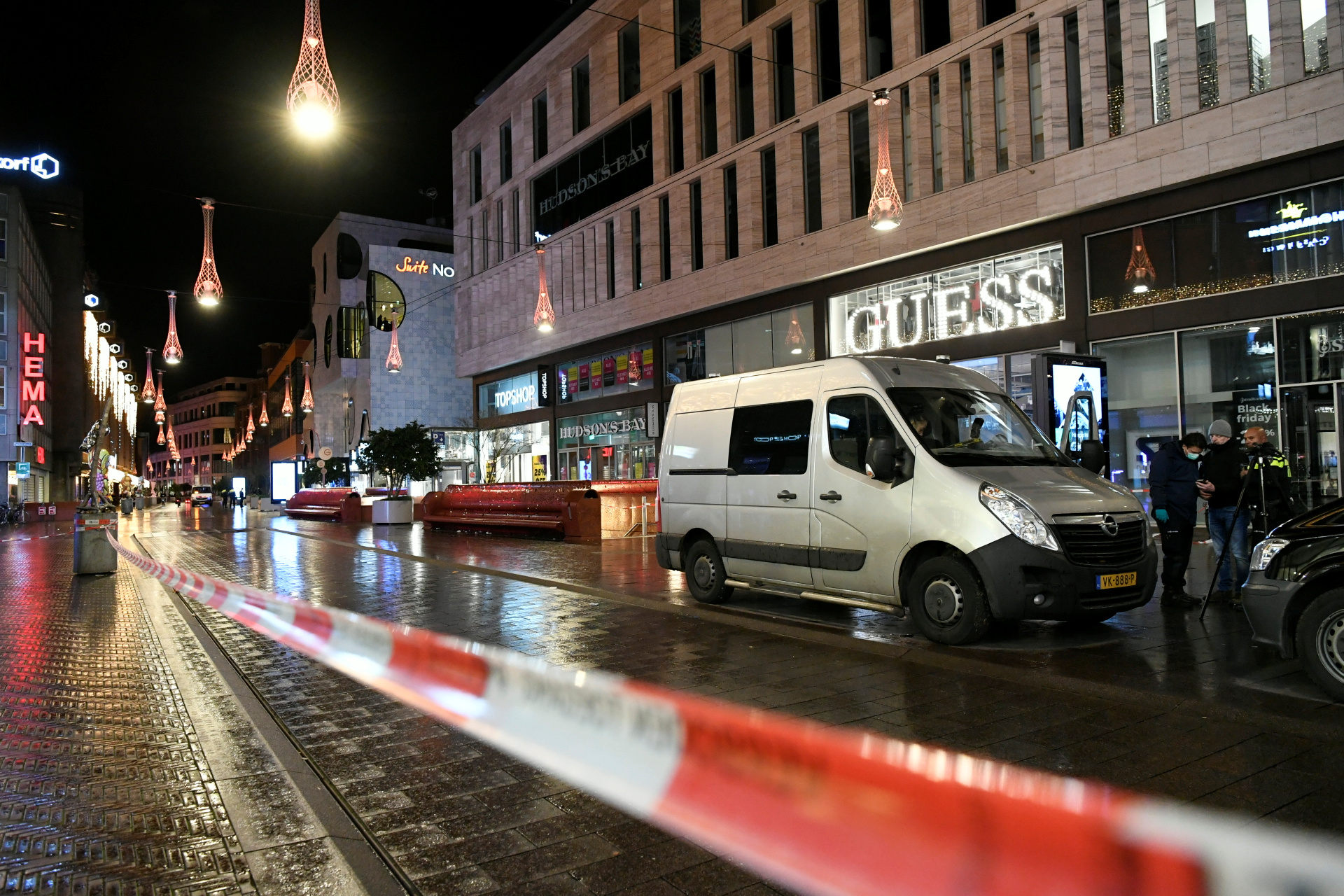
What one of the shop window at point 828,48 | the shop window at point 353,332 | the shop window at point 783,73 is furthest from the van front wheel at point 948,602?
the shop window at point 353,332

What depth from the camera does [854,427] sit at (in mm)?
8031

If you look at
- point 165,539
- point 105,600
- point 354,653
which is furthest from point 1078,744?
point 165,539

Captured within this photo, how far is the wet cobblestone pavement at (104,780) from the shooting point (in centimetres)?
318

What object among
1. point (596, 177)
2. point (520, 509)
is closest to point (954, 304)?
point (520, 509)

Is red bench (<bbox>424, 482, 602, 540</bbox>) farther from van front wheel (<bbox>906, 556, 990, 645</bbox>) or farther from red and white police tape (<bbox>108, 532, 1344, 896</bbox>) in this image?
red and white police tape (<bbox>108, 532, 1344, 896</bbox>)

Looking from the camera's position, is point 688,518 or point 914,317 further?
point 914,317

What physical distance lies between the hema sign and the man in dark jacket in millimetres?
25816

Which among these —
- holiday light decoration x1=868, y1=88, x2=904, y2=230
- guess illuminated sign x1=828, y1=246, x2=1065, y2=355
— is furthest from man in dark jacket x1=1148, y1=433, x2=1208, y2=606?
guess illuminated sign x1=828, y1=246, x2=1065, y2=355

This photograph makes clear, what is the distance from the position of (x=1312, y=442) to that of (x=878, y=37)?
14.5m

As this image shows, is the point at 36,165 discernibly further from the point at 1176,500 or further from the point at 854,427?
the point at 1176,500

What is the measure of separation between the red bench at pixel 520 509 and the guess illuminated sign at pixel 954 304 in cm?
798

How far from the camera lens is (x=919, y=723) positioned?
16.3 ft

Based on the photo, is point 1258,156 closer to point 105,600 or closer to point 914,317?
point 914,317

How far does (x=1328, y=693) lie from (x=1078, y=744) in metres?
1.94
